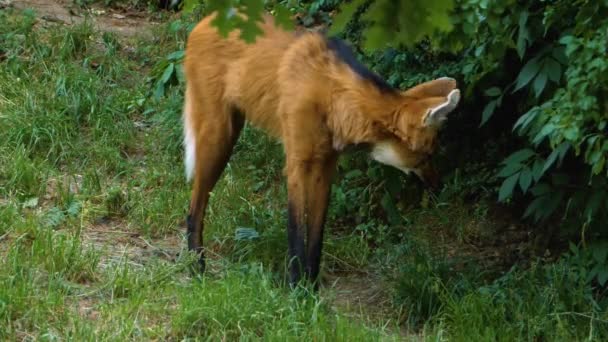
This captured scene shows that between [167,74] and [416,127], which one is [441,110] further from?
[167,74]

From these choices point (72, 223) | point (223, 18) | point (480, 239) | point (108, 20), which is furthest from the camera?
point (108, 20)

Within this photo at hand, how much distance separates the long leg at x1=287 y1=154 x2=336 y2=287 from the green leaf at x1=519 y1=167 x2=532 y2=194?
0.84 m

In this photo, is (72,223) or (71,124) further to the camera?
(71,124)

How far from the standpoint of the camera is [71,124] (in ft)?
19.1

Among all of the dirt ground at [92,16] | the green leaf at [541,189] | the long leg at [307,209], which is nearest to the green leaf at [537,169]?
the green leaf at [541,189]

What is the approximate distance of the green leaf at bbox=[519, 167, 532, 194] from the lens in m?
4.28

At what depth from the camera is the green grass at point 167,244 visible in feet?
12.4

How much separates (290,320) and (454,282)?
1.09m

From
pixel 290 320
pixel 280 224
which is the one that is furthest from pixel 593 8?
pixel 280 224

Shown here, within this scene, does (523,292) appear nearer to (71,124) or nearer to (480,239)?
(480,239)

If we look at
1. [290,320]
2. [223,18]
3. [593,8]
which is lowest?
[290,320]

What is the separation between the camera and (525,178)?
4316 mm

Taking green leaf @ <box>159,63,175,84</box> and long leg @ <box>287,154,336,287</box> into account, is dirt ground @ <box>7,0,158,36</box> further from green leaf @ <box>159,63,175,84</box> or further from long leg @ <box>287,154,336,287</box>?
long leg @ <box>287,154,336,287</box>

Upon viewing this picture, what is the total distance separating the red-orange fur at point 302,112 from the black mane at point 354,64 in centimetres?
2
